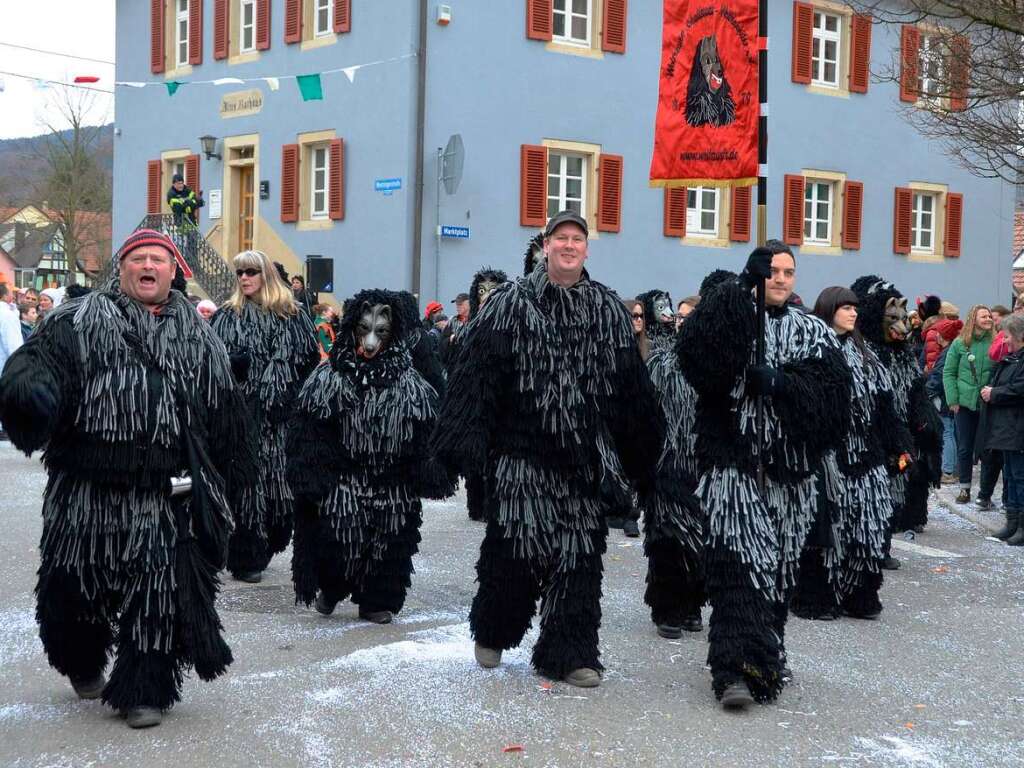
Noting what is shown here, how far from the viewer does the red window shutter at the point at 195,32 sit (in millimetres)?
27438

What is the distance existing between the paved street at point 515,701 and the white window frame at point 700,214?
18692mm

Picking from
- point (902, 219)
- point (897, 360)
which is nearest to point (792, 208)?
Result: point (902, 219)

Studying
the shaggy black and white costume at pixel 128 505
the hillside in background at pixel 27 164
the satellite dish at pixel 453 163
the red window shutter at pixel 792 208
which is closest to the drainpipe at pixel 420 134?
the satellite dish at pixel 453 163

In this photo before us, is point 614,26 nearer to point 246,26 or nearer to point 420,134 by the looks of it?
point 420,134

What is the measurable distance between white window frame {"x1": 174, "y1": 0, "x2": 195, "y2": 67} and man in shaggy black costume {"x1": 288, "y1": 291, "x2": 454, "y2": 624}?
22485 mm

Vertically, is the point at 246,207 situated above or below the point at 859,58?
below

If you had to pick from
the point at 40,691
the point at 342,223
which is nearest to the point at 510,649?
the point at 40,691

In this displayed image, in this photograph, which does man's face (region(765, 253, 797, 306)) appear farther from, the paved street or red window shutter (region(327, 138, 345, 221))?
red window shutter (region(327, 138, 345, 221))

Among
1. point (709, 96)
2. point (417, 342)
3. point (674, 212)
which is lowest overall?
point (417, 342)

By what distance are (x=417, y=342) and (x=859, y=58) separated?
22.0m

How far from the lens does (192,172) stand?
2808cm

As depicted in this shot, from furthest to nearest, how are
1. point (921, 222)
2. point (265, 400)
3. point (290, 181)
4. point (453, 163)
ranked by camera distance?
point (921, 222) → point (290, 181) → point (453, 163) → point (265, 400)

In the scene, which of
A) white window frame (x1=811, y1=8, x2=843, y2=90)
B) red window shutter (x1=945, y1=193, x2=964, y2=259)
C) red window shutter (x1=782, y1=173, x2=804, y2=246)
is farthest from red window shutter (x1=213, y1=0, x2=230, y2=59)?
red window shutter (x1=945, y1=193, x2=964, y2=259)

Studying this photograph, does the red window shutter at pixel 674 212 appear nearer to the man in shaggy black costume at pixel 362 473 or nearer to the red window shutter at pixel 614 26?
the red window shutter at pixel 614 26
